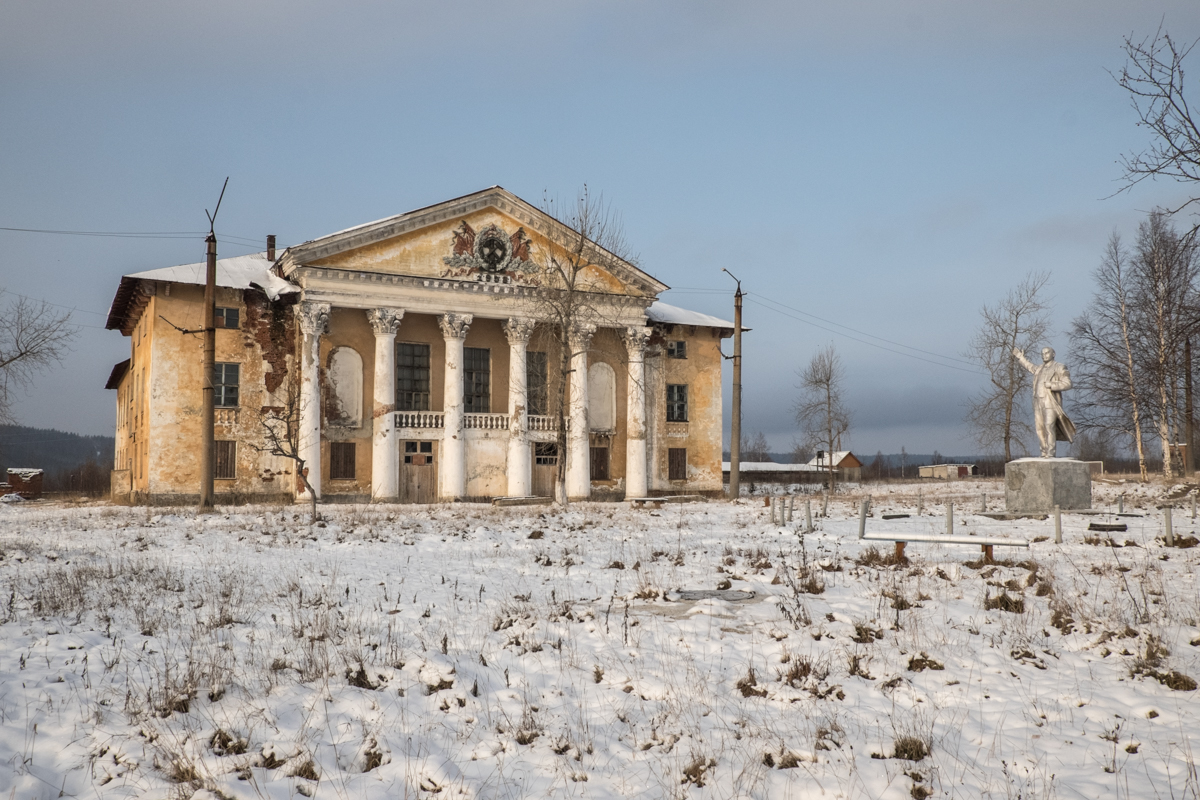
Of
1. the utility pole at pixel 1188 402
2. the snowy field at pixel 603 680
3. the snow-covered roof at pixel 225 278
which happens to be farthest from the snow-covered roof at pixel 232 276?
the utility pole at pixel 1188 402

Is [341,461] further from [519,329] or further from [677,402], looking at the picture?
[677,402]

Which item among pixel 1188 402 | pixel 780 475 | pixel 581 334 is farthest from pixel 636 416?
pixel 780 475

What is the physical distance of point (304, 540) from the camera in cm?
1719

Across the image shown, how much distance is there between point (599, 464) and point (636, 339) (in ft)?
19.0

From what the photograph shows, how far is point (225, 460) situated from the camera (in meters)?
30.8

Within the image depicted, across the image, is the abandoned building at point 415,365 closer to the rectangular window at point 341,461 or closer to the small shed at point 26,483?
the rectangular window at point 341,461

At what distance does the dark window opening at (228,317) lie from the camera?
31016 mm

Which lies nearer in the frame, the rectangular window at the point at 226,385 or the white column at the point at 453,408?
the rectangular window at the point at 226,385

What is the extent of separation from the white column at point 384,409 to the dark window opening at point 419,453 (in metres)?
1.06

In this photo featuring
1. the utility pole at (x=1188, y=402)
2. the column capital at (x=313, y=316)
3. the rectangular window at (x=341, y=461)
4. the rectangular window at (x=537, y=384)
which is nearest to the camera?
the utility pole at (x=1188, y=402)

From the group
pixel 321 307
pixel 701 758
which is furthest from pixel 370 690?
pixel 321 307

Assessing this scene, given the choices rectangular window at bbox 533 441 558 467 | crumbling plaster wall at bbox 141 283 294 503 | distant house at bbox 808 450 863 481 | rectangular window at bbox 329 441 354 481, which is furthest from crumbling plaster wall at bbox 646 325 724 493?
distant house at bbox 808 450 863 481

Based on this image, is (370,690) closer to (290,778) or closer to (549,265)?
(290,778)

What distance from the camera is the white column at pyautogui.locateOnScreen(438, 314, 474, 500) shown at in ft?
108
